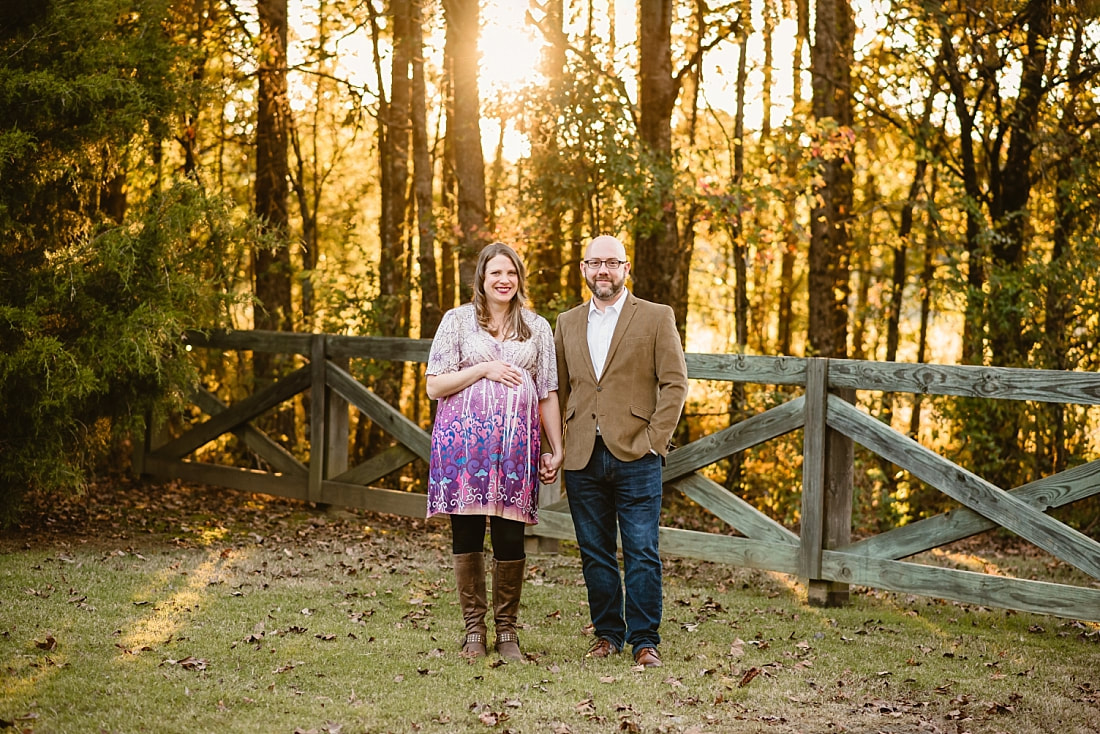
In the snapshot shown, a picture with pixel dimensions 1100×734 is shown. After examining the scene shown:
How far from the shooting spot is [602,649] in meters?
5.25

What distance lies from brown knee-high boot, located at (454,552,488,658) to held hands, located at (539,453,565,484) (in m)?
0.49

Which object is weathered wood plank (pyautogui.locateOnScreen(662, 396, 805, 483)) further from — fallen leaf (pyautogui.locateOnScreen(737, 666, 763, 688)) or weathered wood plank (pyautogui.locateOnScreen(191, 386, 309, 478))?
weathered wood plank (pyautogui.locateOnScreen(191, 386, 309, 478))

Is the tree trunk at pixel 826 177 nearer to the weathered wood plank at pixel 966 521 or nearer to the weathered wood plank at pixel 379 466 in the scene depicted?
the weathered wood plank at pixel 379 466

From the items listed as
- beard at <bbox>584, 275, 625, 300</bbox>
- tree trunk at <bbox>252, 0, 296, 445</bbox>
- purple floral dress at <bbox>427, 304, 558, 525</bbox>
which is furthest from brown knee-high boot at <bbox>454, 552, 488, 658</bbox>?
tree trunk at <bbox>252, 0, 296, 445</bbox>

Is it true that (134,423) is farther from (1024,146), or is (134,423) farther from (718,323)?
(718,323)

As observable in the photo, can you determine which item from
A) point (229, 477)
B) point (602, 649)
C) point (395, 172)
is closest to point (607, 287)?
point (602, 649)

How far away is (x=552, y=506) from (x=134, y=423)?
118 inches

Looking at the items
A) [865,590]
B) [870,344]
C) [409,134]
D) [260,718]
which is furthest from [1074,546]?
[870,344]

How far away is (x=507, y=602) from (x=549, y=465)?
68 cm

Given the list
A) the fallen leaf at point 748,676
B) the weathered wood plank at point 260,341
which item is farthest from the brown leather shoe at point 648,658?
the weathered wood plank at point 260,341

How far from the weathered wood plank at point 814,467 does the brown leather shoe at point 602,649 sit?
171 cm

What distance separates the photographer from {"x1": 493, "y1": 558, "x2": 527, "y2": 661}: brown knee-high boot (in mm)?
5145

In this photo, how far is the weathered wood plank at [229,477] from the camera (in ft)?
29.6

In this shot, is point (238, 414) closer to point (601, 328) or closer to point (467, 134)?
point (467, 134)
